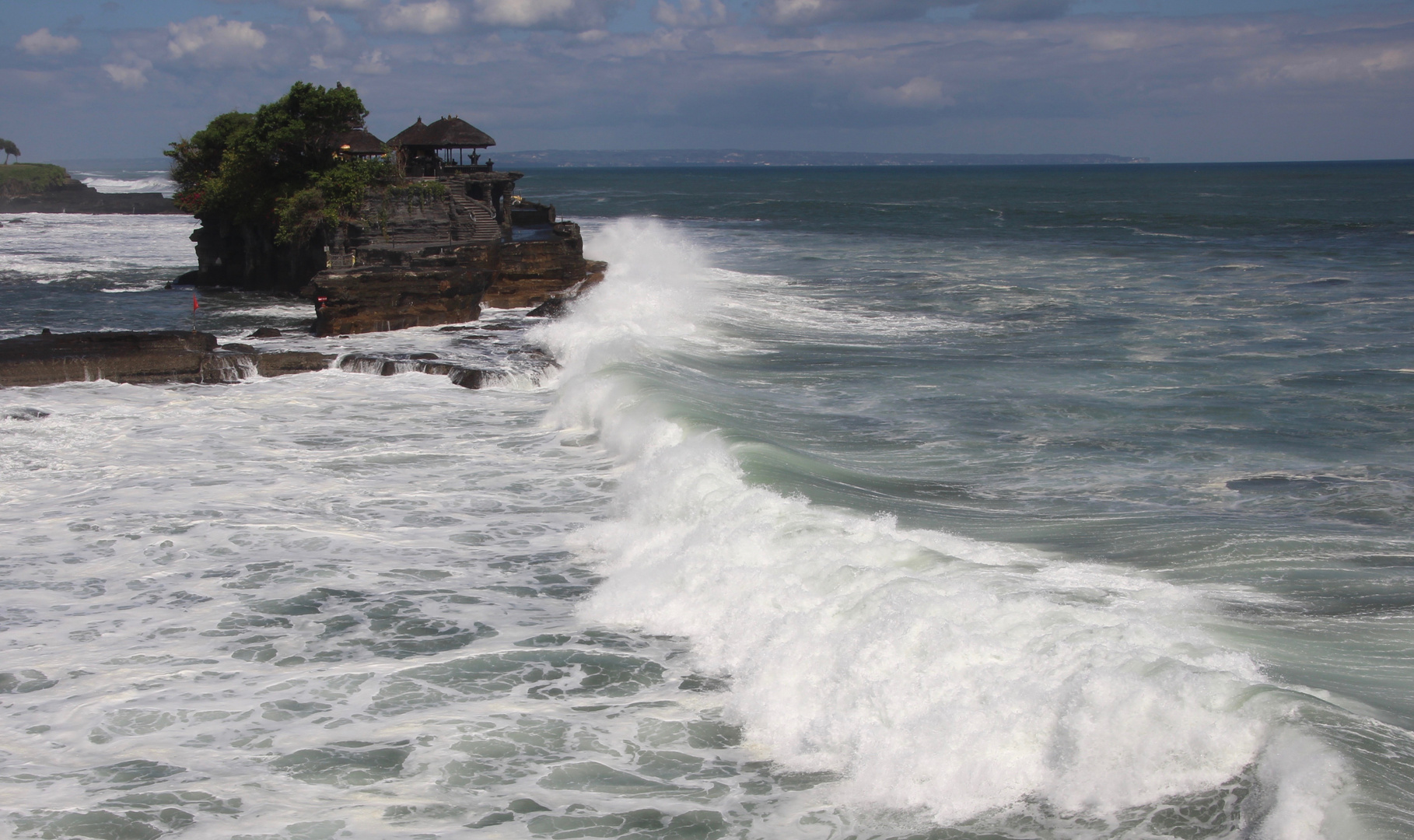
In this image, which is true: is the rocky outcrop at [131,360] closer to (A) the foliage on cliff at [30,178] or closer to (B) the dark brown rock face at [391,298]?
(B) the dark brown rock face at [391,298]

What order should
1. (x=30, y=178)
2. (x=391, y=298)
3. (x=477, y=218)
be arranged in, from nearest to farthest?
(x=391, y=298) < (x=477, y=218) < (x=30, y=178)

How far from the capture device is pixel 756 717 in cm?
716

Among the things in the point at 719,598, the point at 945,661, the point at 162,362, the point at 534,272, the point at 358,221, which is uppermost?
the point at 358,221

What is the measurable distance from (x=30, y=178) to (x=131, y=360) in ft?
276

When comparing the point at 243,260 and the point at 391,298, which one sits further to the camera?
the point at 243,260

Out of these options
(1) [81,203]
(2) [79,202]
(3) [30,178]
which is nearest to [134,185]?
(3) [30,178]

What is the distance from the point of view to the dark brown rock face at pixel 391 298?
23.0 meters

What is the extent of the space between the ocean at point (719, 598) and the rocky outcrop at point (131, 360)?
481 mm

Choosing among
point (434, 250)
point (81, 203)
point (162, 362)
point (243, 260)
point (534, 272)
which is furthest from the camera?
point (81, 203)

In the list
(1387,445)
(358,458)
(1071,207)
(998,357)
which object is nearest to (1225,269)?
(998,357)

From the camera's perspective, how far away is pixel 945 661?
23.2 ft

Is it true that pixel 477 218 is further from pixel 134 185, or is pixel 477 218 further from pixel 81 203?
pixel 134 185

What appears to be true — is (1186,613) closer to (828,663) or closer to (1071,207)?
(828,663)

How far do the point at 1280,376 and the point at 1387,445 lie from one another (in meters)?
4.93
